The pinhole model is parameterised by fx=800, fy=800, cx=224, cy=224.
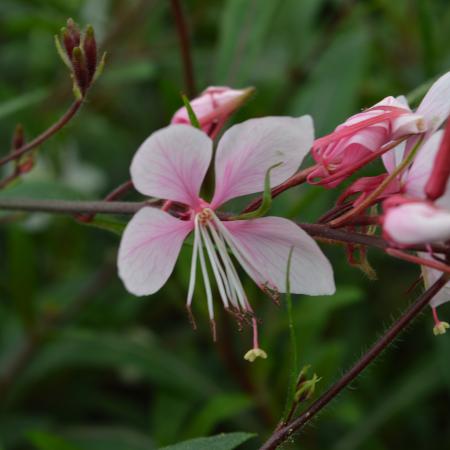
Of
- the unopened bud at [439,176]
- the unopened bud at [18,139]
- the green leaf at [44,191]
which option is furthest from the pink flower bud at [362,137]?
the green leaf at [44,191]

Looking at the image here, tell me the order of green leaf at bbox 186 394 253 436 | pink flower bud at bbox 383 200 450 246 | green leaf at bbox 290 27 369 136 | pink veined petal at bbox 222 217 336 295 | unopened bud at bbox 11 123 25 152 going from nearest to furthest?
pink flower bud at bbox 383 200 450 246 → pink veined petal at bbox 222 217 336 295 → unopened bud at bbox 11 123 25 152 → green leaf at bbox 186 394 253 436 → green leaf at bbox 290 27 369 136

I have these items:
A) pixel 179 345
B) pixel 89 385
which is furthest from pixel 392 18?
pixel 89 385

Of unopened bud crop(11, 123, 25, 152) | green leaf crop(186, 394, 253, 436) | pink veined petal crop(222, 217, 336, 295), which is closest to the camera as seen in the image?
pink veined petal crop(222, 217, 336, 295)

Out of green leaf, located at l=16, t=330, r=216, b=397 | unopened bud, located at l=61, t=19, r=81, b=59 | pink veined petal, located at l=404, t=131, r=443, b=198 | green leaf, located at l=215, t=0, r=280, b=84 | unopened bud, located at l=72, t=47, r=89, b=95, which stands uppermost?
unopened bud, located at l=61, t=19, r=81, b=59

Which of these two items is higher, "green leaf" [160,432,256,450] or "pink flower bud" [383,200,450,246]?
A: "pink flower bud" [383,200,450,246]

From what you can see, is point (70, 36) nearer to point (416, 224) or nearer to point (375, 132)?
point (375, 132)

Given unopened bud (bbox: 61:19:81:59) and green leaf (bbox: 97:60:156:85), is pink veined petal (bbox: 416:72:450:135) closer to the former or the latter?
unopened bud (bbox: 61:19:81:59)

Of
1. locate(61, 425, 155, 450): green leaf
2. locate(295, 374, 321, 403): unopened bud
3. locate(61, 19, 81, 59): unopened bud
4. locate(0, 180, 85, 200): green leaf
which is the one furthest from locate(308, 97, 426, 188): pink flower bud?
locate(61, 425, 155, 450): green leaf
